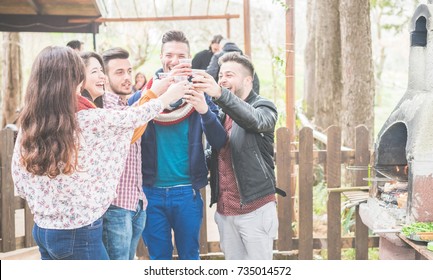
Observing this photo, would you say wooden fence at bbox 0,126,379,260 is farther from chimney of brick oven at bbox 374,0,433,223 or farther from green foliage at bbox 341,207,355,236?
chimney of brick oven at bbox 374,0,433,223

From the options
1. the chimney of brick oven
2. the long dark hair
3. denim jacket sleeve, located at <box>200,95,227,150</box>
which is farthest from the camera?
the chimney of brick oven

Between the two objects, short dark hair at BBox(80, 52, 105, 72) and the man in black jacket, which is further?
the man in black jacket

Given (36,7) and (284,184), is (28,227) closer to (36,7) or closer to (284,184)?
(284,184)

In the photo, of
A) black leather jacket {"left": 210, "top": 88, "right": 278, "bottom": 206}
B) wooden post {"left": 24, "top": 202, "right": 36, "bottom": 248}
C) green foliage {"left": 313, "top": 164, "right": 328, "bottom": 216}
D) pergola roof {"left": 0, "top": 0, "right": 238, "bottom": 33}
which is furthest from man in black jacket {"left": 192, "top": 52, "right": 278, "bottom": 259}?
green foliage {"left": 313, "top": 164, "right": 328, "bottom": 216}

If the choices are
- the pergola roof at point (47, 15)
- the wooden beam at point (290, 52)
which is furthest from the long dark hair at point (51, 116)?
the pergola roof at point (47, 15)

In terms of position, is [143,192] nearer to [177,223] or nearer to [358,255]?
[177,223]

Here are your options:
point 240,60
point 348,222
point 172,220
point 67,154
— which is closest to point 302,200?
point 348,222

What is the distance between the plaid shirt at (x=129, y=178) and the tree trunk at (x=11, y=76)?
6.30 m

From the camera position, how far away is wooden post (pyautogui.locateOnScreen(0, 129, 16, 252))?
3.60m

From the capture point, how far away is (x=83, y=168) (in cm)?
192

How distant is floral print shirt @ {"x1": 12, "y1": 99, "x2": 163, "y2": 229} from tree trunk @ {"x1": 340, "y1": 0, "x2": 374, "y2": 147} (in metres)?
3.05

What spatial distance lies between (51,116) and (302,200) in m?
2.21

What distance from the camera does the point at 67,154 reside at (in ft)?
6.01

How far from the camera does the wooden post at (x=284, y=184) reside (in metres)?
3.59
